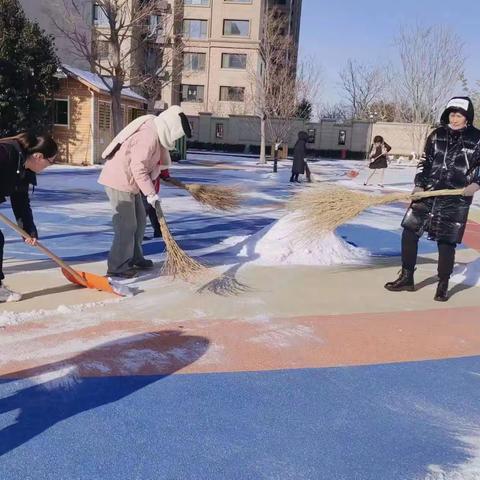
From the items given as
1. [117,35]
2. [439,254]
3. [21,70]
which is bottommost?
[439,254]

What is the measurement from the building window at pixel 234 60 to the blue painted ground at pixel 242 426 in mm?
45389

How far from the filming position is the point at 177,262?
4.75m

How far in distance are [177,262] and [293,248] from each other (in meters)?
1.76

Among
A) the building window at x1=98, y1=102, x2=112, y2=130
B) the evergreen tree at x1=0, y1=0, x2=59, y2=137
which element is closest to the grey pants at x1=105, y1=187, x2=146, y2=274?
the evergreen tree at x1=0, y1=0, x2=59, y2=137

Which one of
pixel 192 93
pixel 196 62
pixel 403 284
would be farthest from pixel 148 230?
pixel 196 62

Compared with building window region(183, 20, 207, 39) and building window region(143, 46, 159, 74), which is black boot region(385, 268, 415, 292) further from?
building window region(183, 20, 207, 39)

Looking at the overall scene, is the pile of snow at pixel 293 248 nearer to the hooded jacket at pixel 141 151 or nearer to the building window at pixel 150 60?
the hooded jacket at pixel 141 151

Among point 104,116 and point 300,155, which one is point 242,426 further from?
point 104,116

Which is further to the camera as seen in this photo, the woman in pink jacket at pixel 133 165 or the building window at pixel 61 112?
the building window at pixel 61 112

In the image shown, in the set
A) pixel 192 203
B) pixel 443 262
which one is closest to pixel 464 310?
pixel 443 262

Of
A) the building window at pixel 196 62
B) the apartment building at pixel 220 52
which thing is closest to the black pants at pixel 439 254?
the apartment building at pixel 220 52

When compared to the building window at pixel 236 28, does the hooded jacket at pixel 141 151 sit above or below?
below

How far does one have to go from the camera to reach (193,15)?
46.2 meters

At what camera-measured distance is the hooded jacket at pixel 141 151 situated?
14.7 ft
